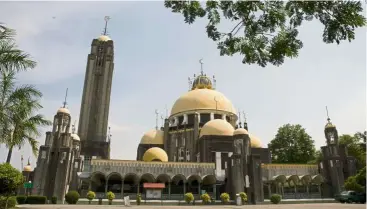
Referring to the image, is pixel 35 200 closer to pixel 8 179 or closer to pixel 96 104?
pixel 8 179

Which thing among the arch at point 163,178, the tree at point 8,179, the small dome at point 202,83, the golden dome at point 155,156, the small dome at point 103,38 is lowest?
the tree at point 8,179

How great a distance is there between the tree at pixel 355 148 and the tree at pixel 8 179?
4178 cm

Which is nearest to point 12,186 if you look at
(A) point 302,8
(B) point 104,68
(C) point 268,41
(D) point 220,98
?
(C) point 268,41

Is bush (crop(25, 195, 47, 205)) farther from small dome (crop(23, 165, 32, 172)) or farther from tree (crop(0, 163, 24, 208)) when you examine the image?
small dome (crop(23, 165, 32, 172))

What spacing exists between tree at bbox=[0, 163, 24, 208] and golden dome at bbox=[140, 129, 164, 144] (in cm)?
3608

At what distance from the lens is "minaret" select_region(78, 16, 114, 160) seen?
152ft

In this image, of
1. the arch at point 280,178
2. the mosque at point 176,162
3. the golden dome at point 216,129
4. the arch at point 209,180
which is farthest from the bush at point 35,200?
the arch at point 280,178

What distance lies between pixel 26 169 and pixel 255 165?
3456 cm

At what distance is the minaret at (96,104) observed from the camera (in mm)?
46250

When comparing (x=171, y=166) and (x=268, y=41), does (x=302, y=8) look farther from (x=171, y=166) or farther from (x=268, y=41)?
(x=171, y=166)

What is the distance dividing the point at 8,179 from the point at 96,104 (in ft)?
110

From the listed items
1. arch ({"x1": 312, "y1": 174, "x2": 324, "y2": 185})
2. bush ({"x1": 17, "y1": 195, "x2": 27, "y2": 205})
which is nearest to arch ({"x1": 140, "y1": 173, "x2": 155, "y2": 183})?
bush ({"x1": 17, "y1": 195, "x2": 27, "y2": 205})

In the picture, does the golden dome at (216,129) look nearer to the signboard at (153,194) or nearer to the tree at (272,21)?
the signboard at (153,194)

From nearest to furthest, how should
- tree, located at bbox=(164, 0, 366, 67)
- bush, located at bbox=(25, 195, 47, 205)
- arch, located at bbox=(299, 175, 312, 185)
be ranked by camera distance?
tree, located at bbox=(164, 0, 366, 67) → bush, located at bbox=(25, 195, 47, 205) → arch, located at bbox=(299, 175, 312, 185)
